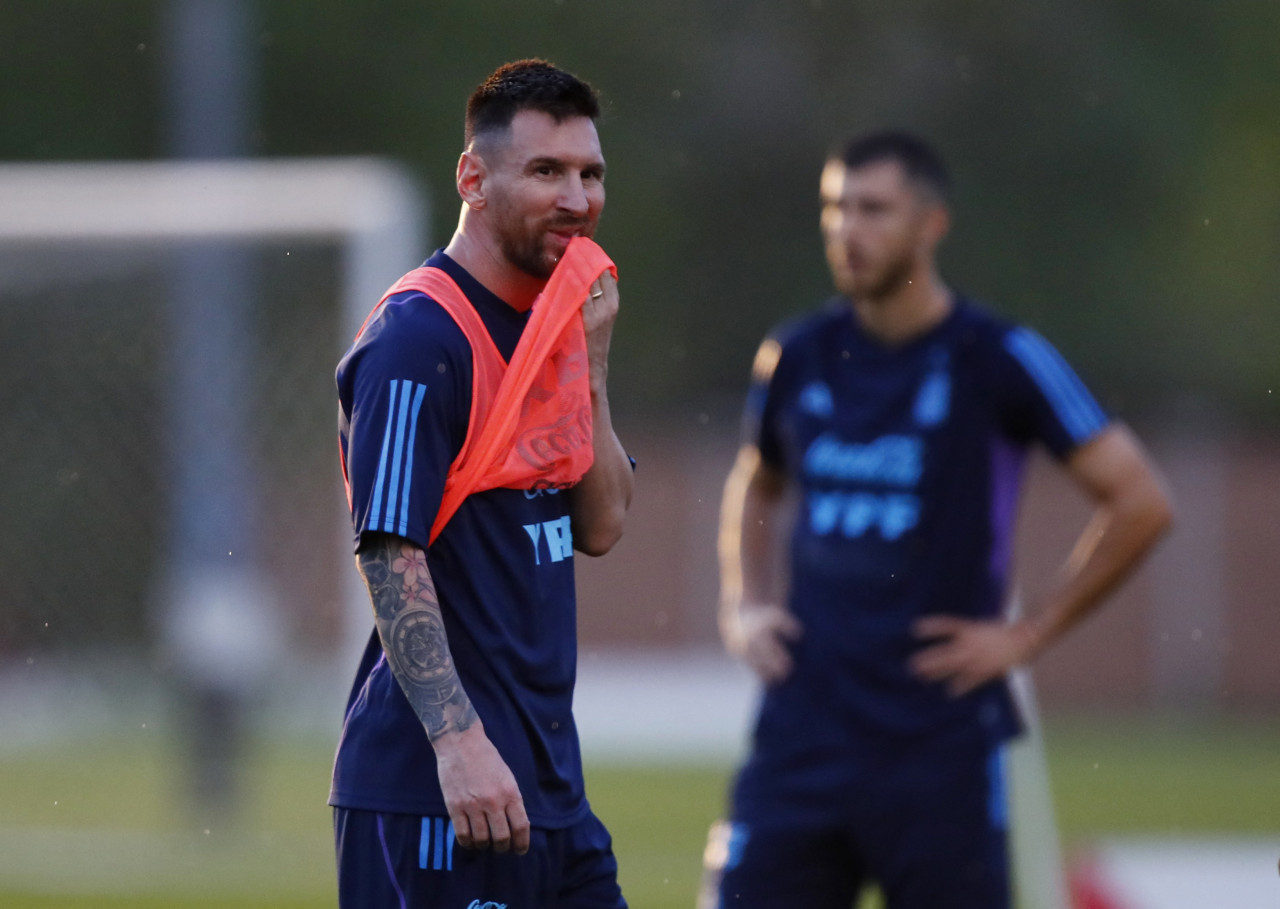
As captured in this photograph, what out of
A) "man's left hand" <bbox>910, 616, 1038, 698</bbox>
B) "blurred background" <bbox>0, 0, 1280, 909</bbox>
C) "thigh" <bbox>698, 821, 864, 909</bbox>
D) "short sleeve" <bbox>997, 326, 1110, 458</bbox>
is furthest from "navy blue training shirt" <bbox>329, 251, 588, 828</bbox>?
"blurred background" <bbox>0, 0, 1280, 909</bbox>

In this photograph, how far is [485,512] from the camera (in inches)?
115

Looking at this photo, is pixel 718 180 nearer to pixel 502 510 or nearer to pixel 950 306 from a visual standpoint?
pixel 950 306

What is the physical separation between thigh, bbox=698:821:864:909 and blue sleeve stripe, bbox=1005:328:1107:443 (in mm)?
1131

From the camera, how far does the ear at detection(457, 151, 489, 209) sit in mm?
2988

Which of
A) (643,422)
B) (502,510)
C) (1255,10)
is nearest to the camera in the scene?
(502,510)

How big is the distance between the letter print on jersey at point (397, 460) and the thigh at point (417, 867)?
49 centimetres

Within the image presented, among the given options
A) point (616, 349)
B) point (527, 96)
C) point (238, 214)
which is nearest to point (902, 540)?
point (527, 96)

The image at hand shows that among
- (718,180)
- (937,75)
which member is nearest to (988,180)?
(937,75)

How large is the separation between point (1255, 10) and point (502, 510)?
72.8 feet

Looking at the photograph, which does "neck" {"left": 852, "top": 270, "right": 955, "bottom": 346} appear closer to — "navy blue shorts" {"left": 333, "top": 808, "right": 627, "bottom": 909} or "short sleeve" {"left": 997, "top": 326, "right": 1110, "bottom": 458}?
"short sleeve" {"left": 997, "top": 326, "right": 1110, "bottom": 458}

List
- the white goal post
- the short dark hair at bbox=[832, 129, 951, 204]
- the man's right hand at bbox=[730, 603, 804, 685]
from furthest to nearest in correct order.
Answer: the white goal post → the short dark hair at bbox=[832, 129, 951, 204] → the man's right hand at bbox=[730, 603, 804, 685]

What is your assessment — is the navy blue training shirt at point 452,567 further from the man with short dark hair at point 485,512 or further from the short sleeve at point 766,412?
the short sleeve at point 766,412

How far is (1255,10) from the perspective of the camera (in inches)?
898

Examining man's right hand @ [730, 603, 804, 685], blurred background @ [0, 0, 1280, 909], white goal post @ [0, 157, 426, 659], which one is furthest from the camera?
blurred background @ [0, 0, 1280, 909]
